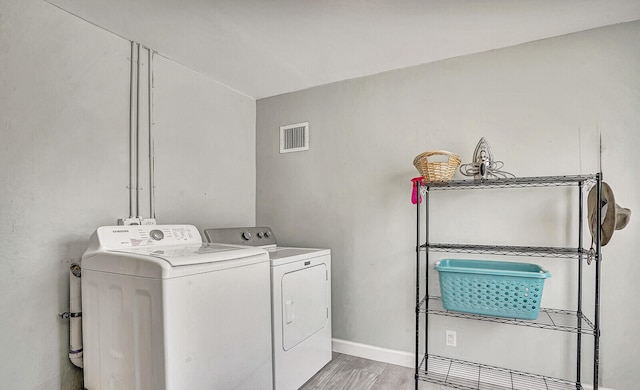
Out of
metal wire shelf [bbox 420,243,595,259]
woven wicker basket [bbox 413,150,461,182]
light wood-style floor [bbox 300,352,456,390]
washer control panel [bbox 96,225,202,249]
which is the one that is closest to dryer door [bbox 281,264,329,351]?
light wood-style floor [bbox 300,352,456,390]

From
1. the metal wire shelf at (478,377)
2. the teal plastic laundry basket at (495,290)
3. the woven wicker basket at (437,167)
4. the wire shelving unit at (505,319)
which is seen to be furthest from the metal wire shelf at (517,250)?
the metal wire shelf at (478,377)

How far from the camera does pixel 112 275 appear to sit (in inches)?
59.3

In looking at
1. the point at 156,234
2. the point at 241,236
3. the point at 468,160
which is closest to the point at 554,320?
the point at 468,160

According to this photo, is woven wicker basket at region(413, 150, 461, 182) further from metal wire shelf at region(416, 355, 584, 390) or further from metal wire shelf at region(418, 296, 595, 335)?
metal wire shelf at region(416, 355, 584, 390)

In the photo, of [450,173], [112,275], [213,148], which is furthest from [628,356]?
[213,148]

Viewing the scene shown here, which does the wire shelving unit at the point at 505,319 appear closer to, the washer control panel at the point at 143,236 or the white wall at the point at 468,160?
the white wall at the point at 468,160

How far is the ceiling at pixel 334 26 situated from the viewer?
5.80 feet

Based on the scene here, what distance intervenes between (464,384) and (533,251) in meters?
0.95

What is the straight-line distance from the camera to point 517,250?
2000 millimetres

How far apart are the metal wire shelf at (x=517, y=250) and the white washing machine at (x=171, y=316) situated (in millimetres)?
1207

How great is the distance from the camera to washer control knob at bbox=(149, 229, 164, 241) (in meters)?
1.86

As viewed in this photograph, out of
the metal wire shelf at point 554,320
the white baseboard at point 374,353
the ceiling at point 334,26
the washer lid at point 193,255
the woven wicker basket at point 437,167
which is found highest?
the ceiling at point 334,26

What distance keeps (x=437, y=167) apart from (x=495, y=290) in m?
0.78

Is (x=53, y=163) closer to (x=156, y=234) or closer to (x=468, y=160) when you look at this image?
(x=156, y=234)
